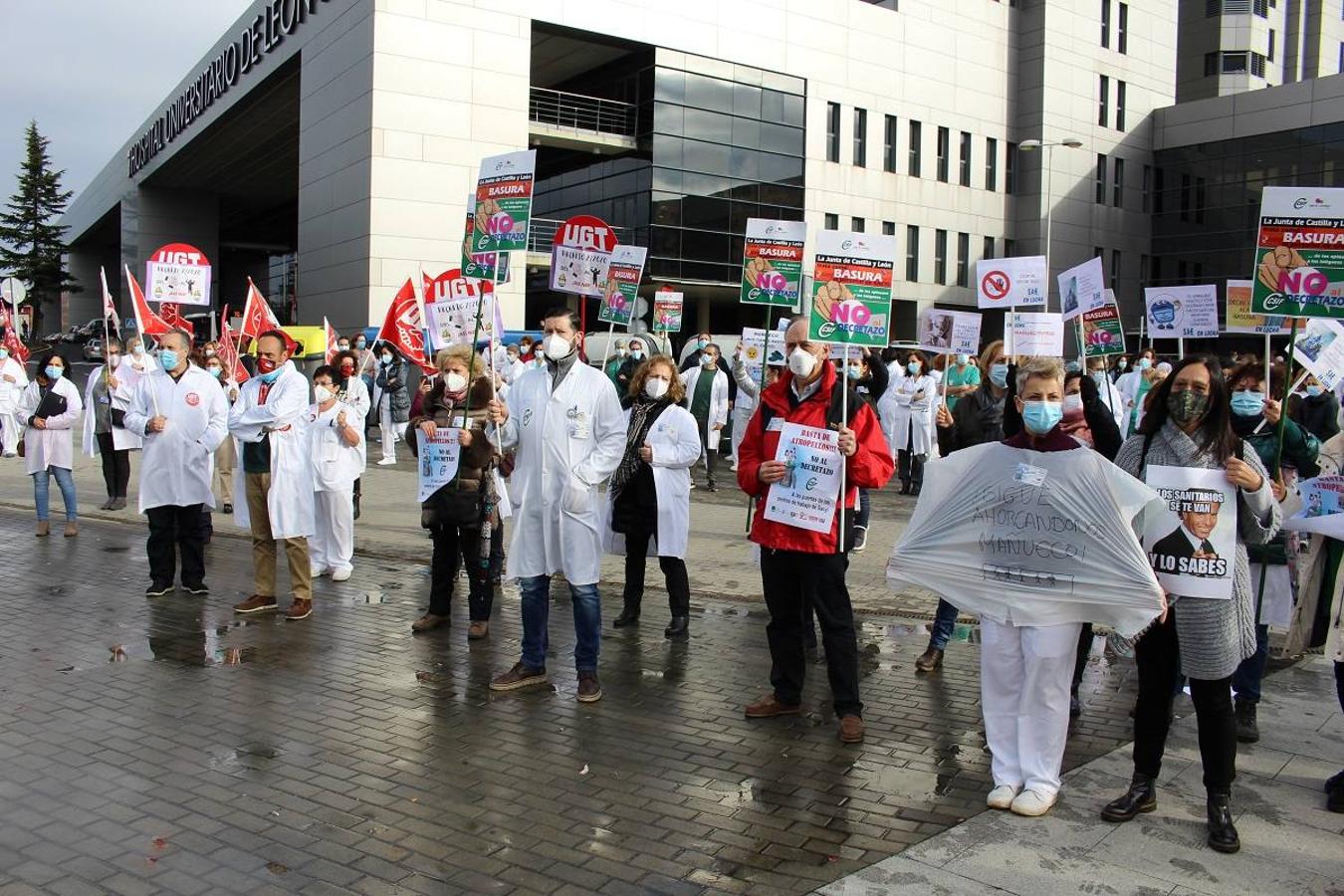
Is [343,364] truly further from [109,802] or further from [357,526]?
[109,802]

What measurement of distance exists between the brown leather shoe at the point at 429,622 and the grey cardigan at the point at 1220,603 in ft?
16.9

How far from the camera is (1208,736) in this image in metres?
4.71

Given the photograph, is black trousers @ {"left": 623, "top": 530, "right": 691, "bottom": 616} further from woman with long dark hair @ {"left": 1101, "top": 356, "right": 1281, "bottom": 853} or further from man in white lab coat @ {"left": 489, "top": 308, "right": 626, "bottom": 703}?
woman with long dark hair @ {"left": 1101, "top": 356, "right": 1281, "bottom": 853}

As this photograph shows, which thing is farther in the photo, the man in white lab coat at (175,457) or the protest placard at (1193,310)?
the protest placard at (1193,310)

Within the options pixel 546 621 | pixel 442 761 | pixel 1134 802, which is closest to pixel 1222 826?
pixel 1134 802

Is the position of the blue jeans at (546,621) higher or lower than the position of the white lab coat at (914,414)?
lower

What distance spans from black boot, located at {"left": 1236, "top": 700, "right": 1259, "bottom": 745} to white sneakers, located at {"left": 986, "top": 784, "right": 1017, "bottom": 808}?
1.82 m

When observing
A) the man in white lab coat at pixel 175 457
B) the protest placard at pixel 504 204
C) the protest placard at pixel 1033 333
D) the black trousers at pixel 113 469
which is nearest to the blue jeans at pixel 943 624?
the protest placard at pixel 1033 333

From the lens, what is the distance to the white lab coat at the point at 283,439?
8578 millimetres

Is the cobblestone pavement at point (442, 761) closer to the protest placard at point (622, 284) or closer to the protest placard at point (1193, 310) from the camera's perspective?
the protest placard at point (622, 284)

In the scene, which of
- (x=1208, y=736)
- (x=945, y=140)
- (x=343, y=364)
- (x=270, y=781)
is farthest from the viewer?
(x=945, y=140)

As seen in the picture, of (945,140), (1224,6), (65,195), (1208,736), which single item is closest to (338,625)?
(1208,736)

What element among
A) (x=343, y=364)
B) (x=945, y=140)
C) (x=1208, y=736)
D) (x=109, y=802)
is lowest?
(x=109, y=802)

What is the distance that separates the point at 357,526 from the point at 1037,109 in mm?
42617
